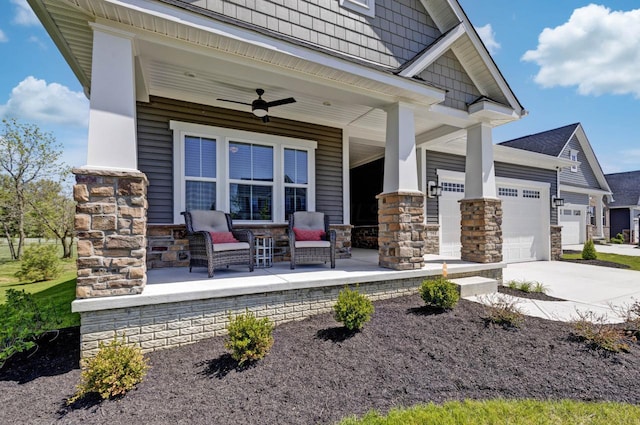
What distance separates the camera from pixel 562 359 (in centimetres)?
283

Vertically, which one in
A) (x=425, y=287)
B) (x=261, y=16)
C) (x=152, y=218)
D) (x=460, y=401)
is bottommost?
(x=460, y=401)

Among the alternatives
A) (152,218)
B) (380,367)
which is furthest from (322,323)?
(152,218)

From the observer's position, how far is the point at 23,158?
9.77 metres

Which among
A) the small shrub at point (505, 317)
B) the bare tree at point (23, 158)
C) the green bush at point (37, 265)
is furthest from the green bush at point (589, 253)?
the bare tree at point (23, 158)

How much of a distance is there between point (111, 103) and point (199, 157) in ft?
7.93

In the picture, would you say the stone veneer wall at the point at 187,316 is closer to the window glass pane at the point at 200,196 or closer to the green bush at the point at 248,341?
the green bush at the point at 248,341

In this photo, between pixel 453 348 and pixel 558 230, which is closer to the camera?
pixel 453 348

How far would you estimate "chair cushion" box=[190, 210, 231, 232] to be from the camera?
470 cm

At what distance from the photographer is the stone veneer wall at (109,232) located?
9.37ft

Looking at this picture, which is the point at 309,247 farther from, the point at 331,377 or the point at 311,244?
the point at 331,377

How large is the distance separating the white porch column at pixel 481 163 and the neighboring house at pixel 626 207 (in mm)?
22560

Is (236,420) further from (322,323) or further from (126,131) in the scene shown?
(126,131)

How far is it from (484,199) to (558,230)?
701 cm

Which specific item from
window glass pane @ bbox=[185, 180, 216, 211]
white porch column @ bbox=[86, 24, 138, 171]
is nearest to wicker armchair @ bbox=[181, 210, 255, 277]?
window glass pane @ bbox=[185, 180, 216, 211]
